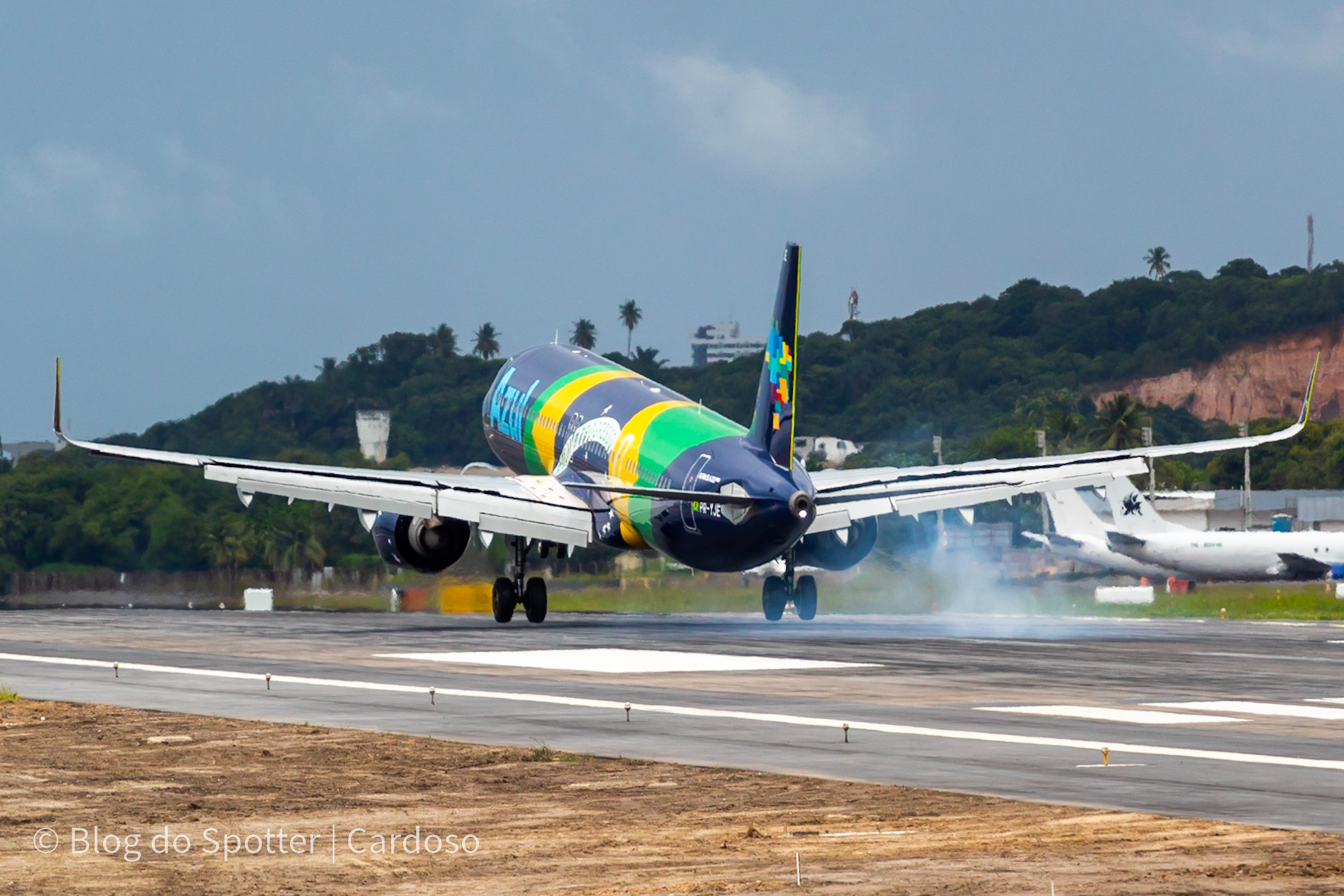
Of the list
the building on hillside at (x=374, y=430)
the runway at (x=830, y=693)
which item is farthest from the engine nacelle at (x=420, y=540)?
the building on hillside at (x=374, y=430)

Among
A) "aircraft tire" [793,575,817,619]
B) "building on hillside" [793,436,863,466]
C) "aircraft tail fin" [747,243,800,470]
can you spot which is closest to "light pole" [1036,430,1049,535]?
"building on hillside" [793,436,863,466]

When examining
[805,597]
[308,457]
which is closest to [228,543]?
[308,457]

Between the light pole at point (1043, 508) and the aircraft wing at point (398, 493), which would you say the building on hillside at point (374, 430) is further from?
the aircraft wing at point (398, 493)

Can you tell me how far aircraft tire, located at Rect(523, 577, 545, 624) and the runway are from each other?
1115 mm

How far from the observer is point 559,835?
16.1 meters

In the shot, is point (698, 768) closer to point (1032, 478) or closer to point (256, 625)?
point (1032, 478)

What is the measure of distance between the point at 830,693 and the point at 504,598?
23981 millimetres

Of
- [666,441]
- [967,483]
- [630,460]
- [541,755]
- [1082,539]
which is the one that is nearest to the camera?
[541,755]

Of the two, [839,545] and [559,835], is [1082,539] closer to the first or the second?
[839,545]

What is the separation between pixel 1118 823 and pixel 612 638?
103 ft

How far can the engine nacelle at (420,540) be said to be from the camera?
52.1 meters

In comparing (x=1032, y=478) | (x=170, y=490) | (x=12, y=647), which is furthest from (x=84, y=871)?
(x=170, y=490)

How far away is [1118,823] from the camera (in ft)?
53.4

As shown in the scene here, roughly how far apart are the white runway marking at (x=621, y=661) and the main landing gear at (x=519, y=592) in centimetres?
1115
